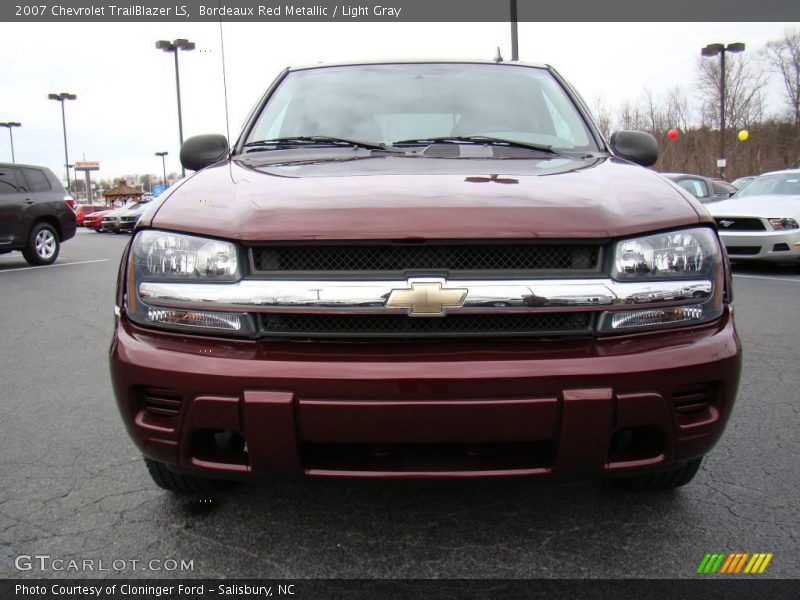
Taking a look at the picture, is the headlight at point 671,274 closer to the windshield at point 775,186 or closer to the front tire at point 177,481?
the front tire at point 177,481

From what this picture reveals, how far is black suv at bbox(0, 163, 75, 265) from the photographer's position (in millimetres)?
11508

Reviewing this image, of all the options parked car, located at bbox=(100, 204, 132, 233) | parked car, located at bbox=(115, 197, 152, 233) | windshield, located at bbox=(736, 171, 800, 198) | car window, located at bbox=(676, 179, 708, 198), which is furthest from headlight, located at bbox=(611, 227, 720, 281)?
parked car, located at bbox=(100, 204, 132, 233)

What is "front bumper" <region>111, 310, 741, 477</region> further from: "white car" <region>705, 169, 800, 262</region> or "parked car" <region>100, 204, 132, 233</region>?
"parked car" <region>100, 204, 132, 233</region>

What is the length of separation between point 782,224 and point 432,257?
349 inches

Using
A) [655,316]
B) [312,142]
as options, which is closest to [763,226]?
[312,142]

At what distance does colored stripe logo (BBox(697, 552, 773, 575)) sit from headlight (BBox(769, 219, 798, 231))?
26.9 ft

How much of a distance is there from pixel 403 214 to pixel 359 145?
0.96m

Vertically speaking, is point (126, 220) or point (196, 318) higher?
point (126, 220)

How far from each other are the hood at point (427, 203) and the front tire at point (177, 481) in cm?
80

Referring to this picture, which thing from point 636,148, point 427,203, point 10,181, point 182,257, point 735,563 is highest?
point 10,181

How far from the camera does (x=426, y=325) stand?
1.79 meters

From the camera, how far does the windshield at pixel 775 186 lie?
32.7ft

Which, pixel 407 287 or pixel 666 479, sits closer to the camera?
pixel 407 287

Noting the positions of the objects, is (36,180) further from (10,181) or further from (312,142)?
(312,142)
